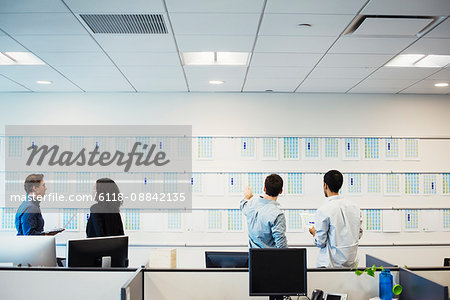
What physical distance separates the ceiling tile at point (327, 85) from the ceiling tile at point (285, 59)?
611 mm

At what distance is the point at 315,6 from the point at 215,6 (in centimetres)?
62

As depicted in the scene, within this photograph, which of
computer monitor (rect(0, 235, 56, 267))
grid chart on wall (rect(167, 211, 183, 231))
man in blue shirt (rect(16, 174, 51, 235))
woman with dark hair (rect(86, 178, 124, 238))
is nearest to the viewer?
computer monitor (rect(0, 235, 56, 267))

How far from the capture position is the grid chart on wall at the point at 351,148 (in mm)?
4727

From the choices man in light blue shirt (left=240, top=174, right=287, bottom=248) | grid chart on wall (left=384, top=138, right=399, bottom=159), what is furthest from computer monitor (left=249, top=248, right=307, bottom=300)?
grid chart on wall (left=384, top=138, right=399, bottom=159)

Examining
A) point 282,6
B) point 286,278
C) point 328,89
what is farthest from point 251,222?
point 328,89

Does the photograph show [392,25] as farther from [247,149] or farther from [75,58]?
[75,58]

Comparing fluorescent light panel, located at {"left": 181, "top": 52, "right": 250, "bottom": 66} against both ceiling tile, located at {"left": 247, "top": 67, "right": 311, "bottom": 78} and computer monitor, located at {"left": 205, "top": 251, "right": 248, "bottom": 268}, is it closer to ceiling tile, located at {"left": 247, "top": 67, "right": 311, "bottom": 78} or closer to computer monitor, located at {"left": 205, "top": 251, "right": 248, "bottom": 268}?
ceiling tile, located at {"left": 247, "top": 67, "right": 311, "bottom": 78}

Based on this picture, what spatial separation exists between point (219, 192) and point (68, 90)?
2.17 metres

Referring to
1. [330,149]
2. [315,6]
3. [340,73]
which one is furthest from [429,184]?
[315,6]

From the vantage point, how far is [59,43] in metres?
3.08

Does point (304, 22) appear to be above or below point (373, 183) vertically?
above

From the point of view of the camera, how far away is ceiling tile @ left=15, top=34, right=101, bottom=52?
296 centimetres

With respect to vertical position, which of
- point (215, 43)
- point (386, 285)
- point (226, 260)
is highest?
point (215, 43)

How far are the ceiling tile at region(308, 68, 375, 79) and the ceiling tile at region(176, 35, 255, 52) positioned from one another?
0.95m
